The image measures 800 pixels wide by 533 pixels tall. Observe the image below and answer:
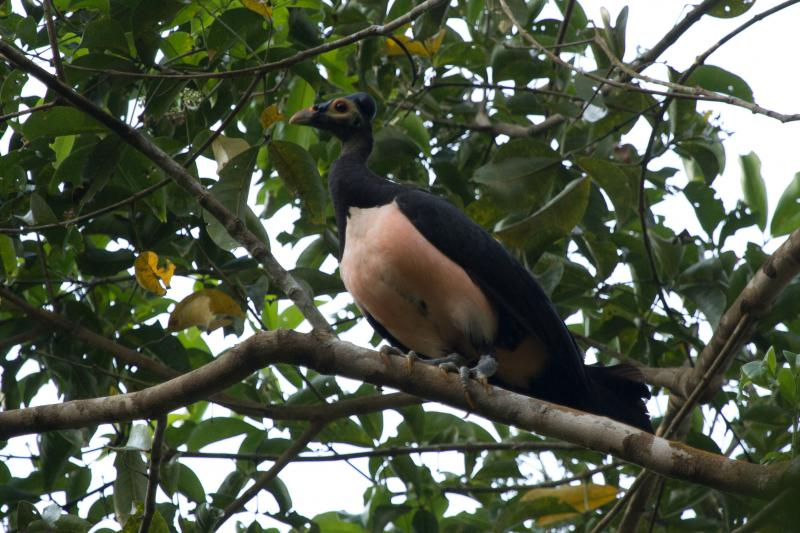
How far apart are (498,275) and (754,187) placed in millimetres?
2028

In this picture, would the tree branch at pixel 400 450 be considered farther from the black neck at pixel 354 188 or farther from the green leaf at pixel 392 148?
the green leaf at pixel 392 148

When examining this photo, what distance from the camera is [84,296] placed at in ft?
19.4

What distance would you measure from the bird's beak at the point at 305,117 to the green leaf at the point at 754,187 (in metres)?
2.79

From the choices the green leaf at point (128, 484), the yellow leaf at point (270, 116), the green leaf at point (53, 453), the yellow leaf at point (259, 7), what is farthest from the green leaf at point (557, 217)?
the green leaf at point (53, 453)

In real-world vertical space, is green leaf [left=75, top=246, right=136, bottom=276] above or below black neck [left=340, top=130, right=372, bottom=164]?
below

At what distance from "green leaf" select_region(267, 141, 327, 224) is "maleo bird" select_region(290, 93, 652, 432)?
366mm

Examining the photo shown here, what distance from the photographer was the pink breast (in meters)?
5.31

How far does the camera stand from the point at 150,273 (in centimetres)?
516

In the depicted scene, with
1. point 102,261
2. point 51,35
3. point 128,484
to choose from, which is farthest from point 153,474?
point 51,35

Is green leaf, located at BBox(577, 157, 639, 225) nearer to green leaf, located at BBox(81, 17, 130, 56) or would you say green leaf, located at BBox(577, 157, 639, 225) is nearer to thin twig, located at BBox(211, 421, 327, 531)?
thin twig, located at BBox(211, 421, 327, 531)

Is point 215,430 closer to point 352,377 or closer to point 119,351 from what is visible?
point 119,351

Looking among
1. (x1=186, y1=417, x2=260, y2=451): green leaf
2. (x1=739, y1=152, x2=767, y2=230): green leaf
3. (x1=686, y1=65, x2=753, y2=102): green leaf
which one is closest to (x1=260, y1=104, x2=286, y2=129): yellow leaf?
(x1=186, y1=417, x2=260, y2=451): green leaf

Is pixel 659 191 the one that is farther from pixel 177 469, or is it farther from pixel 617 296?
pixel 177 469

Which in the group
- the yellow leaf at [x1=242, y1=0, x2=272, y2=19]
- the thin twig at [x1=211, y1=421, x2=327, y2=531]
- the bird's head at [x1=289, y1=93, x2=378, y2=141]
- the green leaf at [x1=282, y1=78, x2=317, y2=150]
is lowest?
the thin twig at [x1=211, y1=421, x2=327, y2=531]
